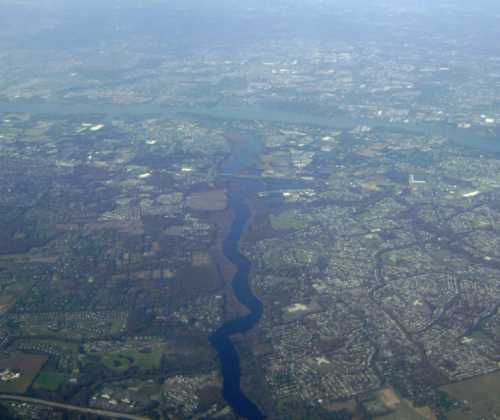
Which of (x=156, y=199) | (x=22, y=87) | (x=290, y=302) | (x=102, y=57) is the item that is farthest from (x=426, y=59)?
(x=290, y=302)

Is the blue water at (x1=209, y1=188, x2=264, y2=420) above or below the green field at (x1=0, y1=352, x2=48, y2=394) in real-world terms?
below

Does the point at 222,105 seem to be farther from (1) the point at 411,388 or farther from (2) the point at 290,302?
(1) the point at 411,388

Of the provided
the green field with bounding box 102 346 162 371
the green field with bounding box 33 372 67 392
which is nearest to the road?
the green field with bounding box 33 372 67 392

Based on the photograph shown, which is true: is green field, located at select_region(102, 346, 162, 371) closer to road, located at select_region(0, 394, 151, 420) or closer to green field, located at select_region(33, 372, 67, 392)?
green field, located at select_region(33, 372, 67, 392)

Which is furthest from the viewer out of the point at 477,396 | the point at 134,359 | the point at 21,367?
the point at 134,359

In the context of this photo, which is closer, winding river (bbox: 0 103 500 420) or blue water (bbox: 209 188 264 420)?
blue water (bbox: 209 188 264 420)

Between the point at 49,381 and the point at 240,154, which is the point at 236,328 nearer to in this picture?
the point at 49,381

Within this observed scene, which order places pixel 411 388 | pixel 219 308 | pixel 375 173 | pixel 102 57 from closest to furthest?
pixel 411 388
pixel 219 308
pixel 375 173
pixel 102 57

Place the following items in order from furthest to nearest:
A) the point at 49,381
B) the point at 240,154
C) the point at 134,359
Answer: the point at 240,154 → the point at 134,359 → the point at 49,381

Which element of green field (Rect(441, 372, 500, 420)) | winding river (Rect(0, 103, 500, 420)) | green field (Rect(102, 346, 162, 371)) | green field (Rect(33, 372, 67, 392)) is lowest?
winding river (Rect(0, 103, 500, 420))

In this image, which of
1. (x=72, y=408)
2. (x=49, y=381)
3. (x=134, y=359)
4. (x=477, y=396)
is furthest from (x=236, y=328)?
(x=477, y=396)

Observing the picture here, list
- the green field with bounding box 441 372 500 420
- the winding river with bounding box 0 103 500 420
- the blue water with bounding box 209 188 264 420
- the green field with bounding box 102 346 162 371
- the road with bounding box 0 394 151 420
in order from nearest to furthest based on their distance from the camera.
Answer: the road with bounding box 0 394 151 420 → the green field with bounding box 441 372 500 420 → the blue water with bounding box 209 188 264 420 → the winding river with bounding box 0 103 500 420 → the green field with bounding box 102 346 162 371
